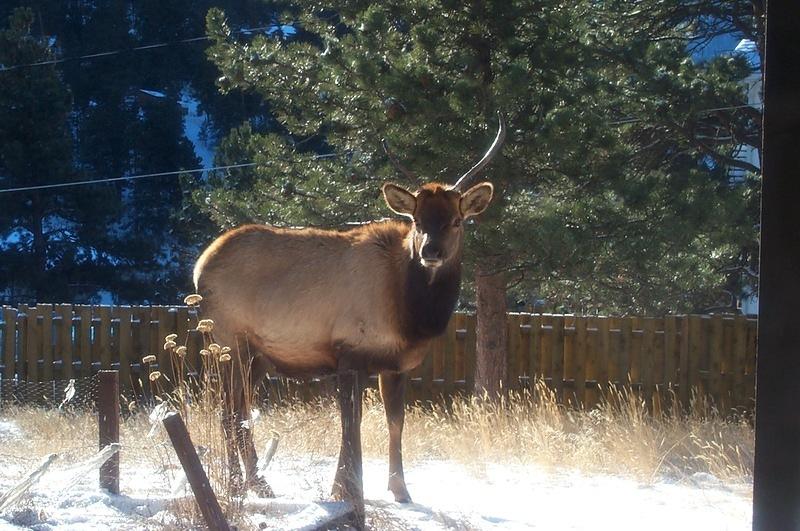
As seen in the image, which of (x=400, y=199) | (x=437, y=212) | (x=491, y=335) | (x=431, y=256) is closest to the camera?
(x=431, y=256)

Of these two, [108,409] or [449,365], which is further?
[449,365]

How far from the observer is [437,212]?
7.06m

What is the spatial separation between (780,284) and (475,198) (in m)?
4.55

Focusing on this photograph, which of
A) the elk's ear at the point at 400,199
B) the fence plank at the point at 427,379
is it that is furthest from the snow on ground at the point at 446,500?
the fence plank at the point at 427,379

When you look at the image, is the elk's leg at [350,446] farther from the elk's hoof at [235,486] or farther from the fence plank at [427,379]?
the fence plank at [427,379]

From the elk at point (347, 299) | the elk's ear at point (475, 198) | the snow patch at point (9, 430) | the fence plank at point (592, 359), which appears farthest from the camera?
the fence plank at point (592, 359)

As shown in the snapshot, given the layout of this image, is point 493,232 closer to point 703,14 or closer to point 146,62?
point 703,14

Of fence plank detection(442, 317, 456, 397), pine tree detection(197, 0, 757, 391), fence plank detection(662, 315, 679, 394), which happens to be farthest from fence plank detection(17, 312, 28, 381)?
fence plank detection(662, 315, 679, 394)

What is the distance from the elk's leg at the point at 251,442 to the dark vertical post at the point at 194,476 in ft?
2.54

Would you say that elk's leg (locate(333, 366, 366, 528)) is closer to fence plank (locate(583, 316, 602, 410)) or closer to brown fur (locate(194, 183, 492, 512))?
brown fur (locate(194, 183, 492, 512))

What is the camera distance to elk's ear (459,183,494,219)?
7.32 m

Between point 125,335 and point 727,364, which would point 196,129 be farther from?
point 727,364

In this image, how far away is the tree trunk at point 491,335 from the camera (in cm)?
1218

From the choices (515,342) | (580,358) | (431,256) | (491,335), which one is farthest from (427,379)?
(431,256)
